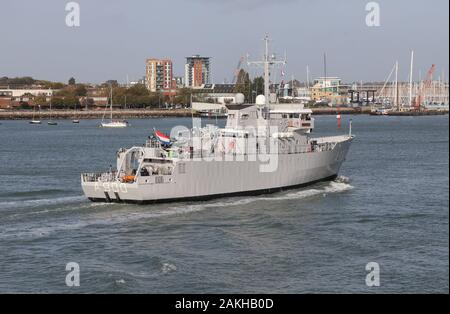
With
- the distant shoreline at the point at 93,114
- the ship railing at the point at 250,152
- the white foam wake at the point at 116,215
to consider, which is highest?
the ship railing at the point at 250,152

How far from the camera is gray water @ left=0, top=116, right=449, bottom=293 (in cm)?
2392

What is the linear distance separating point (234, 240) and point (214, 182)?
8758 mm

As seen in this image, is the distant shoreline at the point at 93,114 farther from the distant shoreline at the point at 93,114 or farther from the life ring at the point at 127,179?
the life ring at the point at 127,179

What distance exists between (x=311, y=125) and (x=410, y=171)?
10326 mm

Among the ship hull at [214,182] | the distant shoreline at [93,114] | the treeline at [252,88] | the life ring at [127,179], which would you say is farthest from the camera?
the distant shoreline at [93,114]

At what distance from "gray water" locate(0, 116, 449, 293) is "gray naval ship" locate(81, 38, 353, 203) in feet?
2.75

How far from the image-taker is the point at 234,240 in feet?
98.2

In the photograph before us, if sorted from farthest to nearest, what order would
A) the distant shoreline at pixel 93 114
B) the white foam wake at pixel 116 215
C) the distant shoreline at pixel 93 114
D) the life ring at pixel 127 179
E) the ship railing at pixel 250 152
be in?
the distant shoreline at pixel 93 114
the distant shoreline at pixel 93 114
the ship railing at pixel 250 152
the life ring at pixel 127 179
the white foam wake at pixel 116 215

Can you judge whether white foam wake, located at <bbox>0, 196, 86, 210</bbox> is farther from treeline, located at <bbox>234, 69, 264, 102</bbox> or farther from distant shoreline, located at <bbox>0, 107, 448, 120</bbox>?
distant shoreline, located at <bbox>0, 107, 448, 120</bbox>

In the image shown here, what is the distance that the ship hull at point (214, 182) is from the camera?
3634 centimetres

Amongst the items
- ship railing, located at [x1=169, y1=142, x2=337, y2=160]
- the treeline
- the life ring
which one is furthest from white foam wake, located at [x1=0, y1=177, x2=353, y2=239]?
the treeline

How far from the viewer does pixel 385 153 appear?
223 feet

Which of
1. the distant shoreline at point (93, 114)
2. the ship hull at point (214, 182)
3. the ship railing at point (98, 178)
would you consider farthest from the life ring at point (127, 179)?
the distant shoreline at point (93, 114)

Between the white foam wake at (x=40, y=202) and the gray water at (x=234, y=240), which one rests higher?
the white foam wake at (x=40, y=202)
